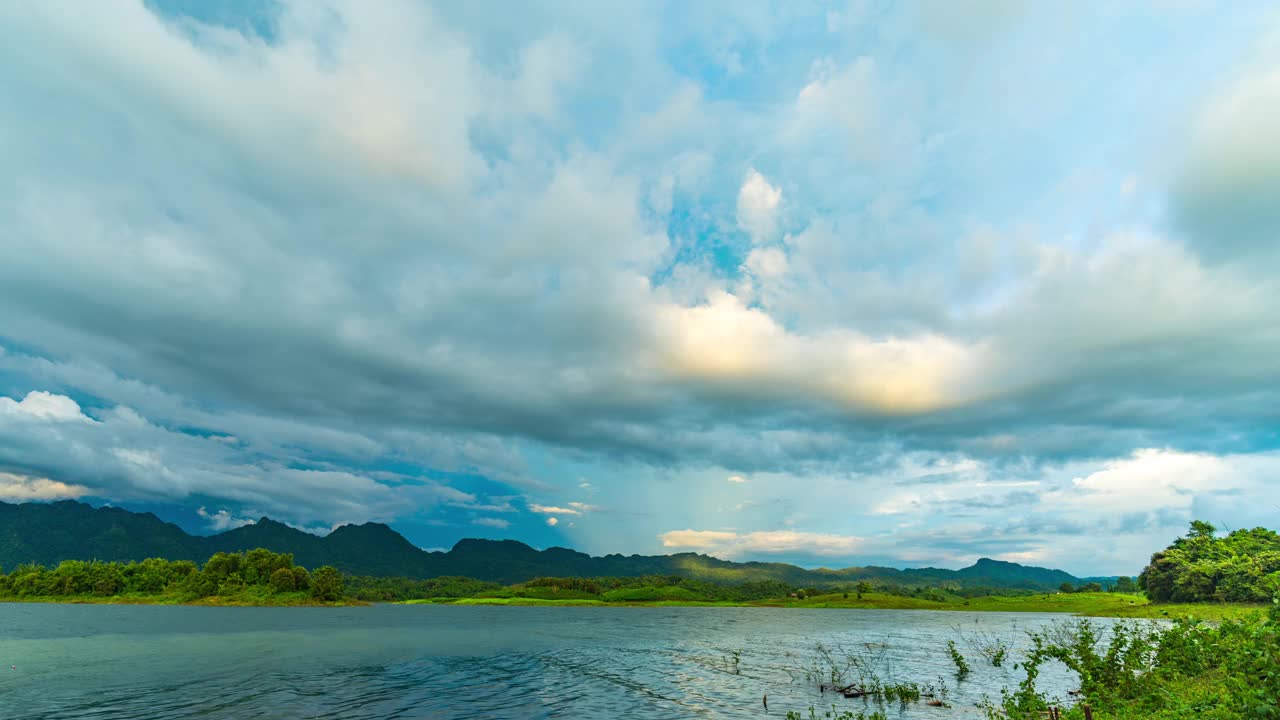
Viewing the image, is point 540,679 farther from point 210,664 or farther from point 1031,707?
point 1031,707

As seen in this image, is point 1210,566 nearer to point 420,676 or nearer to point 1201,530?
point 1201,530

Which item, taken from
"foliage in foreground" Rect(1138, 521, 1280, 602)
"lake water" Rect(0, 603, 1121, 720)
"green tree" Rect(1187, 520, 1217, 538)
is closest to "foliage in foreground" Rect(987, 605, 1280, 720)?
"lake water" Rect(0, 603, 1121, 720)

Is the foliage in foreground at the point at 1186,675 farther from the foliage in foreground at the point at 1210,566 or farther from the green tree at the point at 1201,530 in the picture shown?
the green tree at the point at 1201,530


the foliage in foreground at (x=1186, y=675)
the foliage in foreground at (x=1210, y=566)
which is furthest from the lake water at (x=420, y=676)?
the foliage in foreground at (x=1210, y=566)

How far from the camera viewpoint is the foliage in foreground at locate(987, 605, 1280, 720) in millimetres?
16422

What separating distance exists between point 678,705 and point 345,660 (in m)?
42.2

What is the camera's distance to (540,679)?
180ft

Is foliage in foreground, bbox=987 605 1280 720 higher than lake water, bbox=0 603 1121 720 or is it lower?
higher

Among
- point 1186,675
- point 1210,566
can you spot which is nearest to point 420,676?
point 1186,675

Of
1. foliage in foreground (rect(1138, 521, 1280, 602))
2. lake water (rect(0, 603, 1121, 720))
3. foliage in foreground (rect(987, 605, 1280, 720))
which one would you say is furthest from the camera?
foliage in foreground (rect(1138, 521, 1280, 602))

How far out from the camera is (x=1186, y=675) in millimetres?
29078

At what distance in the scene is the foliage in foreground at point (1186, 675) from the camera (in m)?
16.4

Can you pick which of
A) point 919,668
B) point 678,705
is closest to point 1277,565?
point 919,668

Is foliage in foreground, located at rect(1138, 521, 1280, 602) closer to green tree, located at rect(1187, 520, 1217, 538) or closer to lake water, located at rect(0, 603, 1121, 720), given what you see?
green tree, located at rect(1187, 520, 1217, 538)
